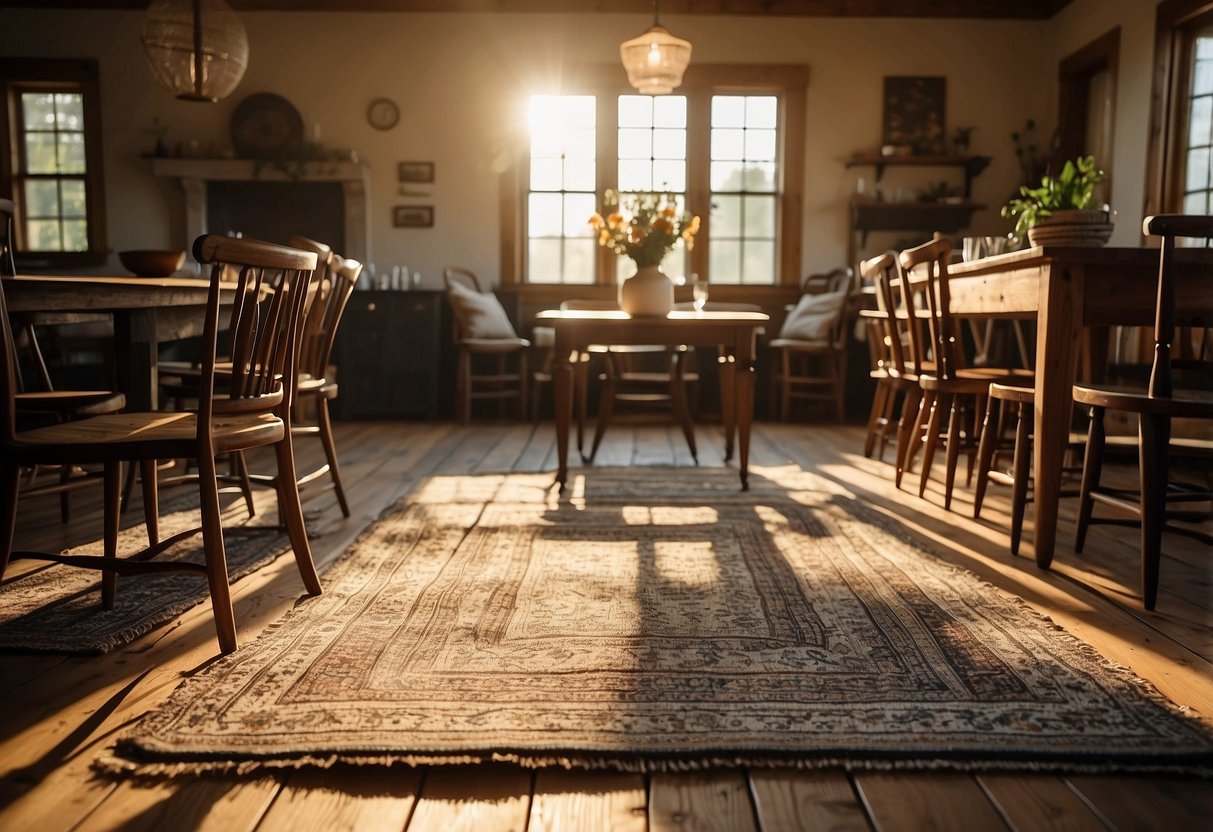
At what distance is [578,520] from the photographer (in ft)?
11.1

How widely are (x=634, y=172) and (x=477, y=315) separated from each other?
1.86 metres

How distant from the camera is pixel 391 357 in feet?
22.7

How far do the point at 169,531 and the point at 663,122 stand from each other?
217 inches

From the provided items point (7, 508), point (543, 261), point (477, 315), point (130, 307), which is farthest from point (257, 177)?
point (7, 508)

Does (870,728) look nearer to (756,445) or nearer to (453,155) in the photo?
(756,445)

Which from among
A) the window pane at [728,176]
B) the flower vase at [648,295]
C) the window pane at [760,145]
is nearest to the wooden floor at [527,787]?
the flower vase at [648,295]

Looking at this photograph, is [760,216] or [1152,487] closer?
[1152,487]

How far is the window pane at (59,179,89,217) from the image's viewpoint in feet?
24.6

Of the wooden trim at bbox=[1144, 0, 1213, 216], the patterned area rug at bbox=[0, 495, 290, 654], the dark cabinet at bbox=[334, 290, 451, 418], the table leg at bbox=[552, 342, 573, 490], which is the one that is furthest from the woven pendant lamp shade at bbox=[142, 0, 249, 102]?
the wooden trim at bbox=[1144, 0, 1213, 216]

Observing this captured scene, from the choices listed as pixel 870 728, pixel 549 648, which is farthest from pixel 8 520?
pixel 870 728

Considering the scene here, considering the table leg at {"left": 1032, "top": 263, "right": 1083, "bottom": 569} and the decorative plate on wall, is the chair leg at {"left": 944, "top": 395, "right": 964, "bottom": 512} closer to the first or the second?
the table leg at {"left": 1032, "top": 263, "right": 1083, "bottom": 569}

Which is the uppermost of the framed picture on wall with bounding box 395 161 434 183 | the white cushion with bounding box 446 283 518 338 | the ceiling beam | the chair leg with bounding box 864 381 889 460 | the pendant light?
the ceiling beam

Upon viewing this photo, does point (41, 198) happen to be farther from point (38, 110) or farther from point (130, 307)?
point (130, 307)

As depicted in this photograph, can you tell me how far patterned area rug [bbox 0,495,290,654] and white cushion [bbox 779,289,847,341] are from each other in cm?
452
